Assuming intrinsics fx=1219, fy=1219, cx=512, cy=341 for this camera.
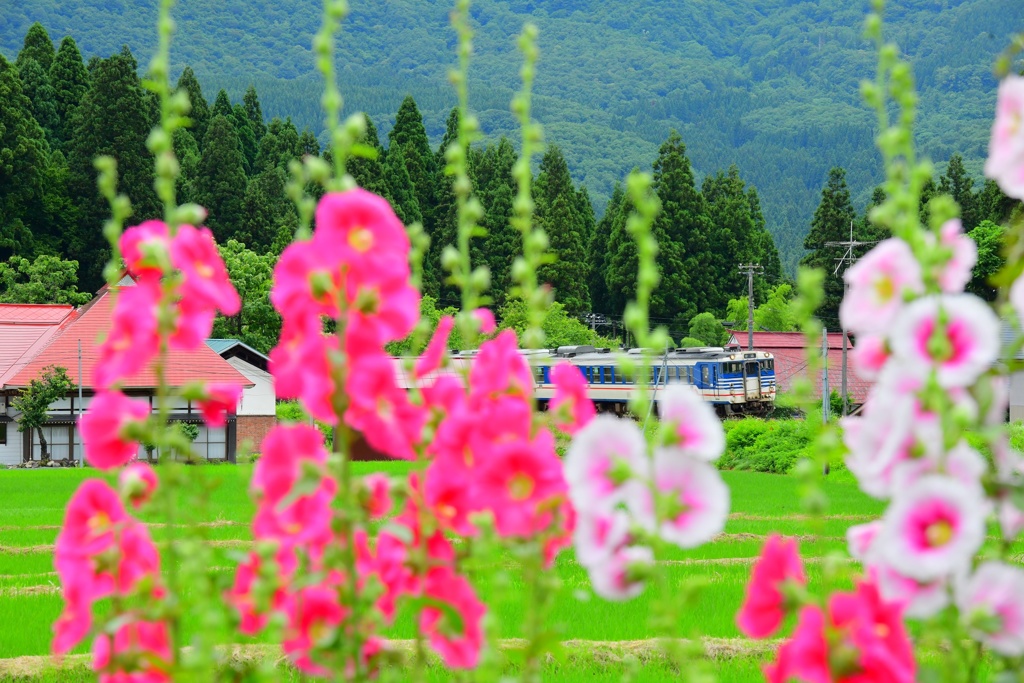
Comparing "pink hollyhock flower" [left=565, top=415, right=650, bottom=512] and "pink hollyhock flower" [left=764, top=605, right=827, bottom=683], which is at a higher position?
"pink hollyhock flower" [left=565, top=415, right=650, bottom=512]

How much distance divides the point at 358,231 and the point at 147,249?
27 cm

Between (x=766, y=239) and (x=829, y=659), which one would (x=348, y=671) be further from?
(x=766, y=239)

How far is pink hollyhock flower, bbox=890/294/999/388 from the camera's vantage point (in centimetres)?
128

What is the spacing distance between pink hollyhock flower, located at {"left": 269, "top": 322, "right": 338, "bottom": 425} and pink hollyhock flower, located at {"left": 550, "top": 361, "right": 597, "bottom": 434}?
0.33 meters

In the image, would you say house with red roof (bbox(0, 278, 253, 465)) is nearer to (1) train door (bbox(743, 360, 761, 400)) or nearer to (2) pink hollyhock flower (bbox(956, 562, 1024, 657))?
(1) train door (bbox(743, 360, 761, 400))

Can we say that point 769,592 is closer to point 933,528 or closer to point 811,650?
point 811,650

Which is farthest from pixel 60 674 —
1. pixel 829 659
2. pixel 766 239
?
pixel 766 239

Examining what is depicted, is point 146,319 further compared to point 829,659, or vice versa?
point 146,319

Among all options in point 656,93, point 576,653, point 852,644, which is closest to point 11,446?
point 576,653

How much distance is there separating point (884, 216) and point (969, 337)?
198 millimetres

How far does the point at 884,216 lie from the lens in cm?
143

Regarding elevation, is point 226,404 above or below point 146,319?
below

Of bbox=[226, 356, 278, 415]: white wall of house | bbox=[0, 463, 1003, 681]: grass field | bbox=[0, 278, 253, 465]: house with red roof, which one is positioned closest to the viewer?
bbox=[0, 463, 1003, 681]: grass field

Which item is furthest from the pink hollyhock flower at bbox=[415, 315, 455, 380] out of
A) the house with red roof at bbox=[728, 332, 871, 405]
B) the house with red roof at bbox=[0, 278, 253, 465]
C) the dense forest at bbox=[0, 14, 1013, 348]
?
the dense forest at bbox=[0, 14, 1013, 348]
